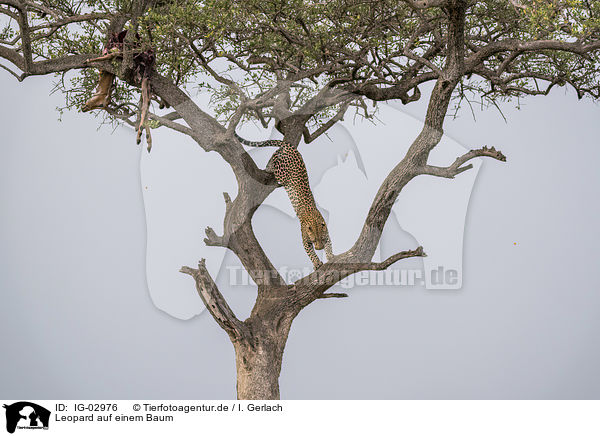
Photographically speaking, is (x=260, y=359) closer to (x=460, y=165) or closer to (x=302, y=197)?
(x=302, y=197)

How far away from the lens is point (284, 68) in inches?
249

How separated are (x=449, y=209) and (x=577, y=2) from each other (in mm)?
2243

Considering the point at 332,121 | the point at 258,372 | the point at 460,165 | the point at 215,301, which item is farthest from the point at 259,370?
the point at 460,165

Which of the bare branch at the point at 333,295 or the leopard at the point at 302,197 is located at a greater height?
the leopard at the point at 302,197

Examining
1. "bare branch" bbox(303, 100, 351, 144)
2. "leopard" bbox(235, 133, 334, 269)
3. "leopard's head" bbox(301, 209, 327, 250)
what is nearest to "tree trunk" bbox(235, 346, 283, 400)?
"leopard" bbox(235, 133, 334, 269)

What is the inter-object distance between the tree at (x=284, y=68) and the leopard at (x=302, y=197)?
19cm

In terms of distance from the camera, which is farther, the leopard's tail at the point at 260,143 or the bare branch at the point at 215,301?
the leopard's tail at the point at 260,143

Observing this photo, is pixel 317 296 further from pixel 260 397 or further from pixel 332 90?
pixel 332 90

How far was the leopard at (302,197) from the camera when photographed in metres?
6.29

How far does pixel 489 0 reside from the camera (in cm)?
599

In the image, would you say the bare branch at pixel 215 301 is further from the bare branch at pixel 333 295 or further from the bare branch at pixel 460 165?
the bare branch at pixel 460 165
